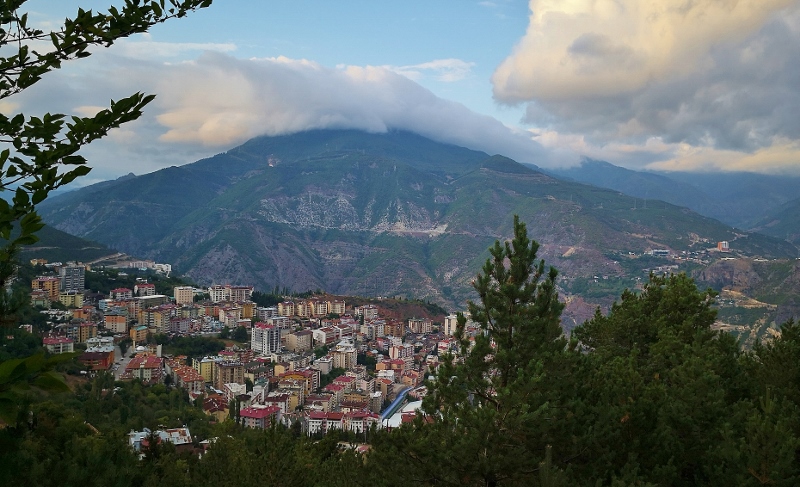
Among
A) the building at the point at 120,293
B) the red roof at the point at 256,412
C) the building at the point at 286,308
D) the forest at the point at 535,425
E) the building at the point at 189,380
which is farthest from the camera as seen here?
the building at the point at 286,308

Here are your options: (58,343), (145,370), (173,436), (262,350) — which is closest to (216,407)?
(145,370)

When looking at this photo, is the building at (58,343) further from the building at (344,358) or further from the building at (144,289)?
the building at (144,289)

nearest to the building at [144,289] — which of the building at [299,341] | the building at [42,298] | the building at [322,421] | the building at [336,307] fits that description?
the building at [42,298]

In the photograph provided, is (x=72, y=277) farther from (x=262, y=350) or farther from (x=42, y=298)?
(x=262, y=350)

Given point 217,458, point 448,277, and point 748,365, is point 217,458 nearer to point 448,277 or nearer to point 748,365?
point 748,365

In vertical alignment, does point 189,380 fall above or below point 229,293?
below

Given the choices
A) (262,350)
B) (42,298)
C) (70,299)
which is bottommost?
(262,350)
